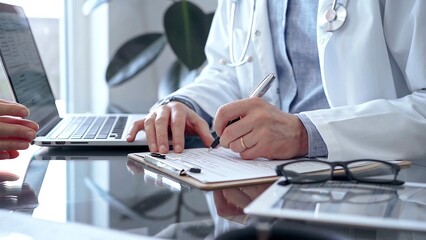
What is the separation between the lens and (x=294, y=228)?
0.37 meters

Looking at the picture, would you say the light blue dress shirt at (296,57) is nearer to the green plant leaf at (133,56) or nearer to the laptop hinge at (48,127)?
the laptop hinge at (48,127)

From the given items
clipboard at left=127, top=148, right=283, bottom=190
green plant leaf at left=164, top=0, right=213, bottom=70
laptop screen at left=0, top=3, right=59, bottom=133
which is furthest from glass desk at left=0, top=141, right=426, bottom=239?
green plant leaf at left=164, top=0, right=213, bottom=70

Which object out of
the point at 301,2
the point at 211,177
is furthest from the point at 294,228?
the point at 301,2

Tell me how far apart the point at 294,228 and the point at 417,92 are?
68 centimetres

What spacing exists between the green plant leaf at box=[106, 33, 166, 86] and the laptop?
682 mm

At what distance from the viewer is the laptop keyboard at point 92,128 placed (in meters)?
1.06

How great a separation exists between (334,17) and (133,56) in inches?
45.9

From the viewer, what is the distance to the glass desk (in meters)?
0.53

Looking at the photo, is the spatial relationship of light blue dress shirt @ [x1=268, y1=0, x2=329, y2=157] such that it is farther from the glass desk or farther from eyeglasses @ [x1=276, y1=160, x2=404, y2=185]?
eyeglasses @ [x1=276, y1=160, x2=404, y2=185]

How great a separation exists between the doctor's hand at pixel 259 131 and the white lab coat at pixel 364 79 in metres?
0.04

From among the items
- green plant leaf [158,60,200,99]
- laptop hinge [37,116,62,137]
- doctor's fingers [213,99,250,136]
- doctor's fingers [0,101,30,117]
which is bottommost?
green plant leaf [158,60,200,99]

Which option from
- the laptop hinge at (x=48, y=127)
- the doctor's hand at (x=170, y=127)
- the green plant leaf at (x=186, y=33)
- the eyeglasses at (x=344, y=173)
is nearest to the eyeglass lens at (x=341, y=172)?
the eyeglasses at (x=344, y=173)

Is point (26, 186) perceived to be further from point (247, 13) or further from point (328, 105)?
point (247, 13)

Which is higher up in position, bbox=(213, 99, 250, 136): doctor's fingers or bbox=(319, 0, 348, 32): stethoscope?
bbox=(319, 0, 348, 32): stethoscope
